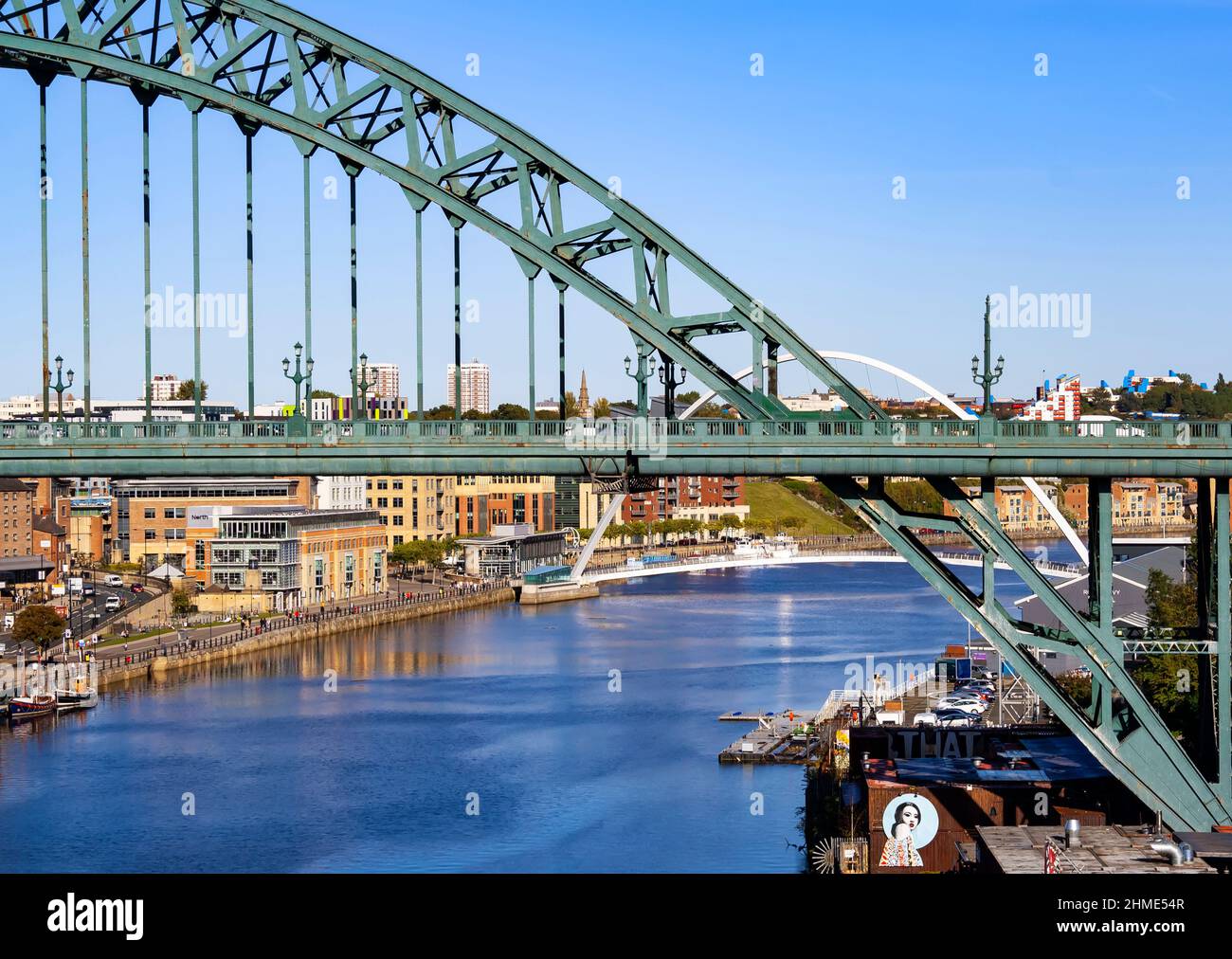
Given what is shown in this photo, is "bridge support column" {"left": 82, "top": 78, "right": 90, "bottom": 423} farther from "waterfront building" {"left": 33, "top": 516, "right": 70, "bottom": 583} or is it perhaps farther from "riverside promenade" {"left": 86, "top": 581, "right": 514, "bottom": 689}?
"waterfront building" {"left": 33, "top": 516, "right": 70, "bottom": 583}

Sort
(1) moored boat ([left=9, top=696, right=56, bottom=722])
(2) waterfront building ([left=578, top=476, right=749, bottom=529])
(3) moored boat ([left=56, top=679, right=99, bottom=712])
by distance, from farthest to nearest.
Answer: (2) waterfront building ([left=578, top=476, right=749, bottom=529]), (3) moored boat ([left=56, top=679, right=99, bottom=712]), (1) moored boat ([left=9, top=696, right=56, bottom=722])

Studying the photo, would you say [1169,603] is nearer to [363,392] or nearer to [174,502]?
[363,392]

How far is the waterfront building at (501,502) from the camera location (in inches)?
4240

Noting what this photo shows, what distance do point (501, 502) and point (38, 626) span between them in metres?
A: 53.3

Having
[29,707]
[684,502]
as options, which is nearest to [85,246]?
[29,707]

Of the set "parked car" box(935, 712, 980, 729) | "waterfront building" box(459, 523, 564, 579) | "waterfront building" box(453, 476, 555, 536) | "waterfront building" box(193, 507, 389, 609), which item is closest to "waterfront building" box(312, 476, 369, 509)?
"waterfront building" box(193, 507, 389, 609)

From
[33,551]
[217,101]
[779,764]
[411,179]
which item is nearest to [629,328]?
[411,179]

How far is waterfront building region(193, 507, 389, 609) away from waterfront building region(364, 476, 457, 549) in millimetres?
16008

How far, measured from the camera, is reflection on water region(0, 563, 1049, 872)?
3259cm

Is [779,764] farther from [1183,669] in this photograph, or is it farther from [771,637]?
[771,637]

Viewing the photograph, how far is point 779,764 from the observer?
4166 cm

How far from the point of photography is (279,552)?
3123 inches

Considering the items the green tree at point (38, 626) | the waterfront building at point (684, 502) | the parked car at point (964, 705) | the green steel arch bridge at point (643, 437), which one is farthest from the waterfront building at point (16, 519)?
the green steel arch bridge at point (643, 437)

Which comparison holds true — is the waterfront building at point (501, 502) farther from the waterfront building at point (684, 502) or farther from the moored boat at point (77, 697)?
the moored boat at point (77, 697)
